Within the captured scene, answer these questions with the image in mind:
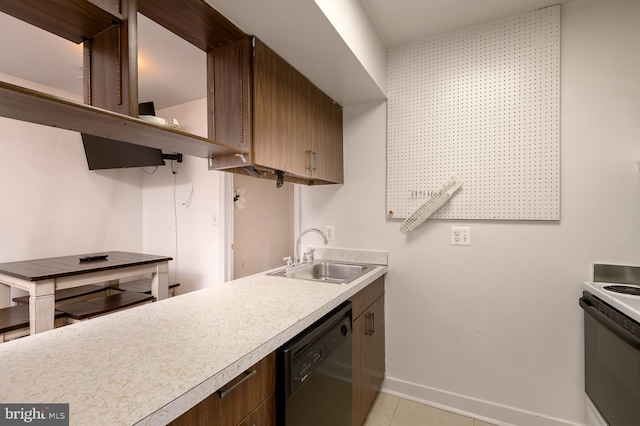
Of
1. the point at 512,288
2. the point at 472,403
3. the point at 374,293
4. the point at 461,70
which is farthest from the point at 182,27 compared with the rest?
the point at 472,403

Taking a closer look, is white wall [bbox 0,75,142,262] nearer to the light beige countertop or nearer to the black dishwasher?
the light beige countertop

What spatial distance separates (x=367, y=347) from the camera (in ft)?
5.85

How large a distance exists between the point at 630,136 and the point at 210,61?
219 cm

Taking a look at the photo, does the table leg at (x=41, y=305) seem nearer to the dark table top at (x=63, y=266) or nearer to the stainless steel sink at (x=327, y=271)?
the dark table top at (x=63, y=266)

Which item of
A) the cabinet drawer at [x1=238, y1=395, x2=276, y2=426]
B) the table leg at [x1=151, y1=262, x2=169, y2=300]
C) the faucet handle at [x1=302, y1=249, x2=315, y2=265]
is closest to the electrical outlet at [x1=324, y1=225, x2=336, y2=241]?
the faucet handle at [x1=302, y1=249, x2=315, y2=265]

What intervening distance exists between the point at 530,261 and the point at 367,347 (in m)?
1.09

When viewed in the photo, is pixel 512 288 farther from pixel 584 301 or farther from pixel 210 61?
pixel 210 61

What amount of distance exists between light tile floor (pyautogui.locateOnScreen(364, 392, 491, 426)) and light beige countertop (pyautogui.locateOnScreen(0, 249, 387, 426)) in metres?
1.04

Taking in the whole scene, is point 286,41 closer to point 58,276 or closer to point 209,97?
point 209,97

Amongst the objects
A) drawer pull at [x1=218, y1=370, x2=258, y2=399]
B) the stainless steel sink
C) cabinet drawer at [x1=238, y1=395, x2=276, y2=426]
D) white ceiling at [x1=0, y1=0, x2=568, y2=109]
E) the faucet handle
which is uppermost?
white ceiling at [x1=0, y1=0, x2=568, y2=109]

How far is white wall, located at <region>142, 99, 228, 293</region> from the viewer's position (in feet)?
10.4

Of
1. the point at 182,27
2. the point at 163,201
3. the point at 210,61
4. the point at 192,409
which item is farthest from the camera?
the point at 163,201

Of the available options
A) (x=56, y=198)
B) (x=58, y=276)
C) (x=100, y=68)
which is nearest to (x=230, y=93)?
(x=100, y=68)

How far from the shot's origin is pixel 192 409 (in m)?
0.70
